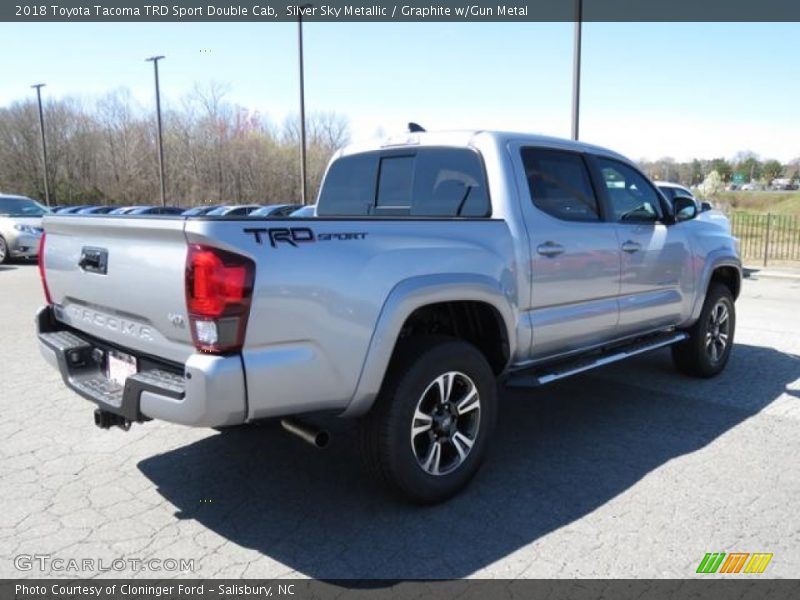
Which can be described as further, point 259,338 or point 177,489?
point 177,489

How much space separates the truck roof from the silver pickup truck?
14 mm

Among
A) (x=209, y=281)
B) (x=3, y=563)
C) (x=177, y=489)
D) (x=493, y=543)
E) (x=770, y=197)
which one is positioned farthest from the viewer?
(x=770, y=197)

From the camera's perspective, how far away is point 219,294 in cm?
263

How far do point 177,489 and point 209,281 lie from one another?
5.34ft

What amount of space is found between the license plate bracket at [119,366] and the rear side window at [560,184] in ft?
8.21

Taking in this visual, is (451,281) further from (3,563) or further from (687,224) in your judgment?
(687,224)

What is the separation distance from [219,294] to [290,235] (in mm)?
404

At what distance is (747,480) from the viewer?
148 inches

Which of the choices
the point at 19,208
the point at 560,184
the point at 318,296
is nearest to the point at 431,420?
the point at 318,296

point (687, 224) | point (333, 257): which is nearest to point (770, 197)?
point (687, 224)

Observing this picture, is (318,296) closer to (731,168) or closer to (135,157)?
(135,157)

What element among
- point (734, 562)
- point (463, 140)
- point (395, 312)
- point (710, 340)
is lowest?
point (734, 562)

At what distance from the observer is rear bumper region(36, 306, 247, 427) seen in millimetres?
2648

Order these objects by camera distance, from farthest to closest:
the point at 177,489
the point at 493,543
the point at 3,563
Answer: the point at 177,489 → the point at 493,543 → the point at 3,563
